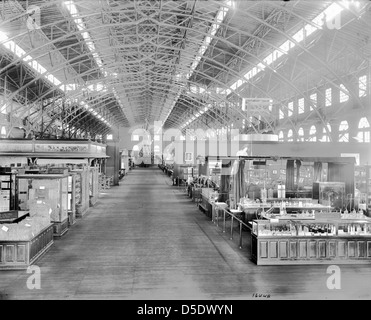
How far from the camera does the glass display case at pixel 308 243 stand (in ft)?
31.8

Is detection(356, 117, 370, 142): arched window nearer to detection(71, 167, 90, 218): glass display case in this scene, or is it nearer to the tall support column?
detection(71, 167, 90, 218): glass display case

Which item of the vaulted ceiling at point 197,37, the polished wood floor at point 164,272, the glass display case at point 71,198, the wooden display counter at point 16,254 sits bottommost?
the polished wood floor at point 164,272

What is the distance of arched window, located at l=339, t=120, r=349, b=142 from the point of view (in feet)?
72.3

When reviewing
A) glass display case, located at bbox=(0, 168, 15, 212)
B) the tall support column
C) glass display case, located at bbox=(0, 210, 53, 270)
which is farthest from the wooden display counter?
the tall support column

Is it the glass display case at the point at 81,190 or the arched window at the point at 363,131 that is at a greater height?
the arched window at the point at 363,131

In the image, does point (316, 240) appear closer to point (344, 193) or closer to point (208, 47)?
point (344, 193)

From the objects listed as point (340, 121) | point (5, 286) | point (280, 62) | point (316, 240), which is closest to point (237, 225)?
point (316, 240)

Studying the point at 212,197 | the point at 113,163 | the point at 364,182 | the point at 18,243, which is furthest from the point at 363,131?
the point at 113,163

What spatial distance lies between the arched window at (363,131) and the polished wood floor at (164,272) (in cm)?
1084

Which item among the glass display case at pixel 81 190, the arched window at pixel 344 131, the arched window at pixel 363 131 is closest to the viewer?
the glass display case at pixel 81 190

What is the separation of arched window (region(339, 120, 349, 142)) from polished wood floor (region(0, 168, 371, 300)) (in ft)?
39.3

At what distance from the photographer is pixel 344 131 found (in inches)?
878

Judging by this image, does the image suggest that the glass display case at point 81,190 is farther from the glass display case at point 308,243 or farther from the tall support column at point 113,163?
the tall support column at point 113,163

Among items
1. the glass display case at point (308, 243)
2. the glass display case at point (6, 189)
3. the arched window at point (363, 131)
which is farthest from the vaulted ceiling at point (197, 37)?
the glass display case at point (308, 243)
